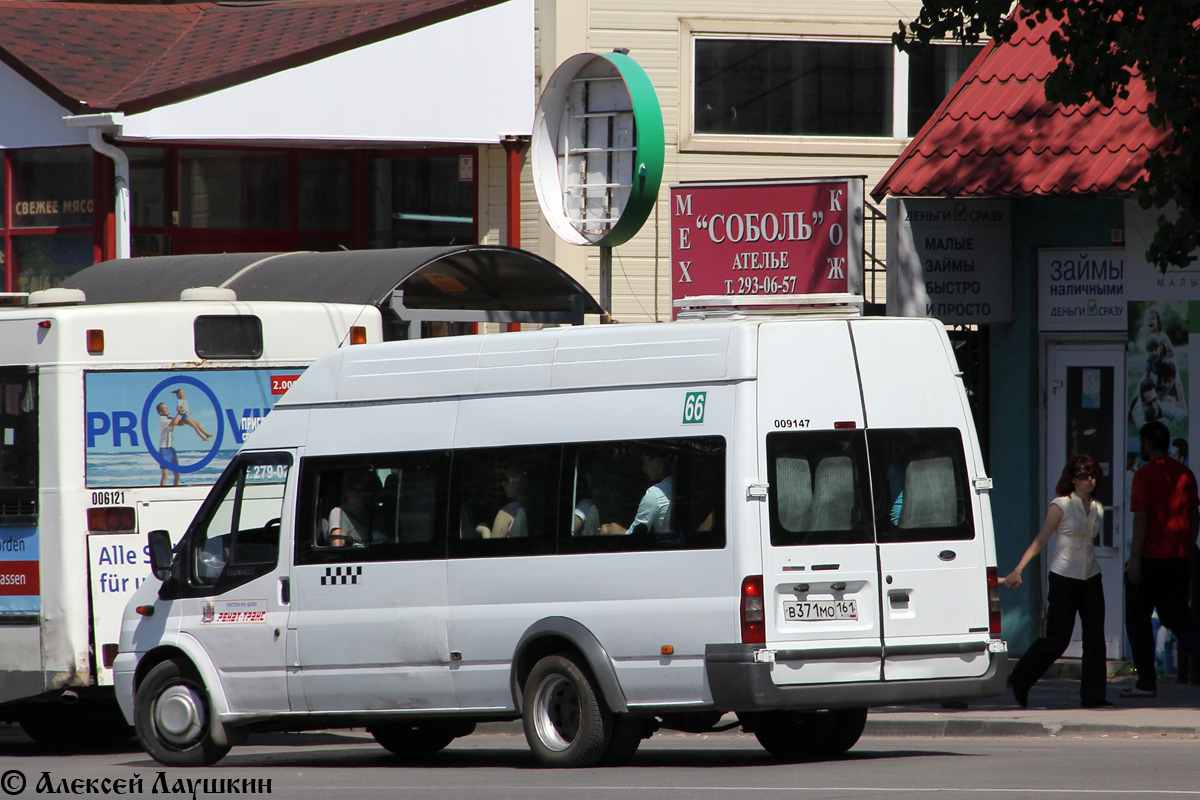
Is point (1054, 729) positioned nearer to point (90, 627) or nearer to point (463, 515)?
point (463, 515)

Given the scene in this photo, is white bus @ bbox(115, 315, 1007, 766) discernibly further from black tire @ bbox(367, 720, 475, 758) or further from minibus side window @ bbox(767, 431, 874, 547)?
black tire @ bbox(367, 720, 475, 758)

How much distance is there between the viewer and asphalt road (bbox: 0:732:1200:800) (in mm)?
8953

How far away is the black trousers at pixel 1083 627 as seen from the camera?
514 inches

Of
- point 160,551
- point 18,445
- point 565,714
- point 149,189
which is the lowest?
point 565,714

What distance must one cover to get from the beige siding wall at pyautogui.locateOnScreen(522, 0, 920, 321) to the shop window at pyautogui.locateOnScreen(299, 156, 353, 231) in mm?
2203

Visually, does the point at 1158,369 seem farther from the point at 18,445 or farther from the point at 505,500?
the point at 18,445

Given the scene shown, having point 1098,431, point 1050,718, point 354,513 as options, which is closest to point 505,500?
point 354,513

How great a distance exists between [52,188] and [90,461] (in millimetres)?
8317

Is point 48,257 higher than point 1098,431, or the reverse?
point 48,257

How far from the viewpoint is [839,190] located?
16094 millimetres

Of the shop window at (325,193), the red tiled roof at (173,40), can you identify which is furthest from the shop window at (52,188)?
the shop window at (325,193)

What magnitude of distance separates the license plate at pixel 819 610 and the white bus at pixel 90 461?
4.32 m

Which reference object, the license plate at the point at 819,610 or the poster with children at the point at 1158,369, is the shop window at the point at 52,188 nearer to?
the poster with children at the point at 1158,369

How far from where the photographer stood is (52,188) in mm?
19062
